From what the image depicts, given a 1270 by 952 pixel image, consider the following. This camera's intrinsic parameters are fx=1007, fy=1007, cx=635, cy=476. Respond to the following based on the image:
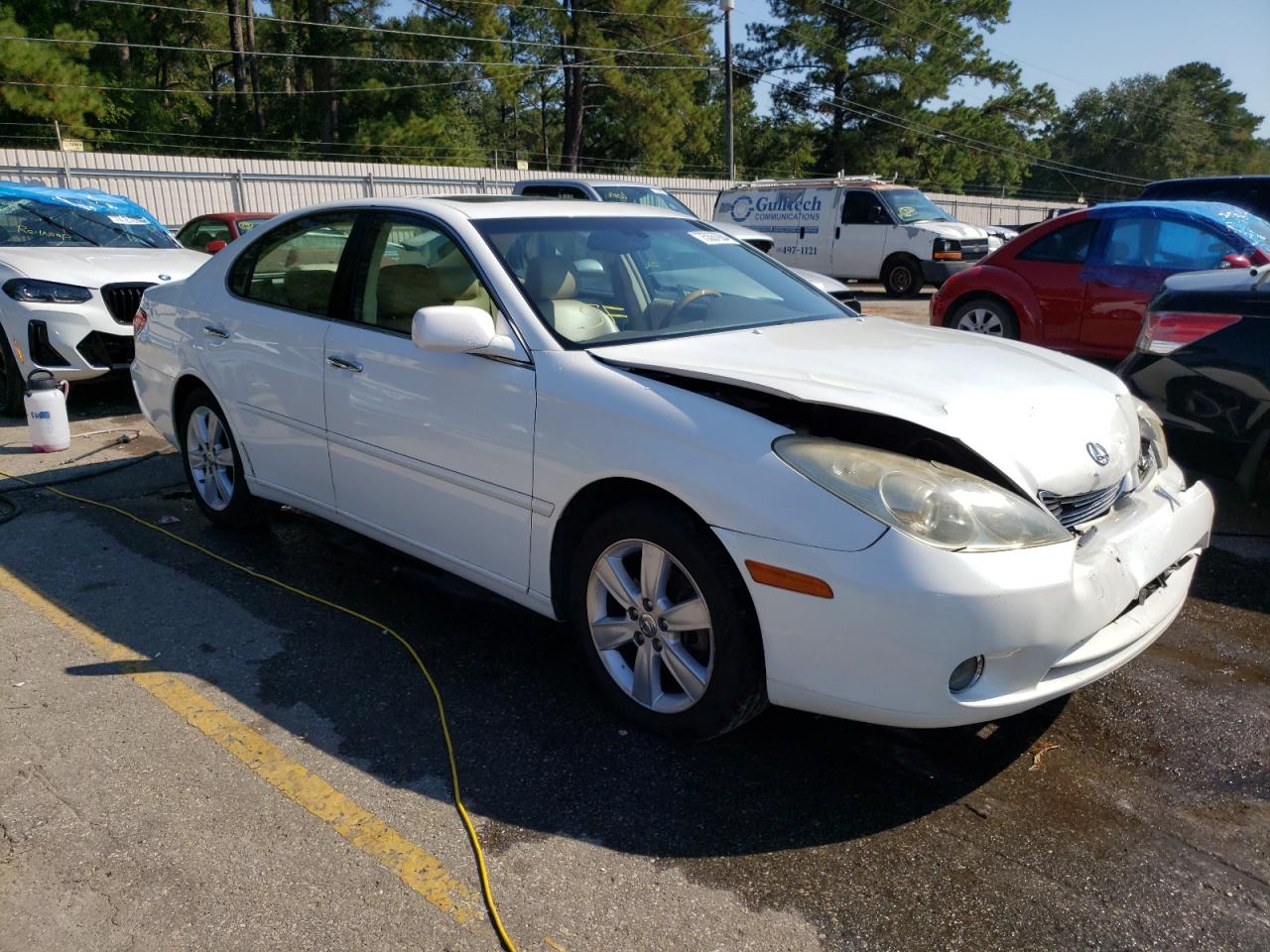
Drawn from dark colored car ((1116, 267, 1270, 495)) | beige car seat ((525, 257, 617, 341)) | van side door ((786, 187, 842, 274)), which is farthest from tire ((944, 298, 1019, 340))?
van side door ((786, 187, 842, 274))

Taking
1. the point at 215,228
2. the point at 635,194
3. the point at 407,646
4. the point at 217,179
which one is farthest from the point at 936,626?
the point at 217,179

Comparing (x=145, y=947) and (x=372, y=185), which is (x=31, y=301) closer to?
(x=145, y=947)

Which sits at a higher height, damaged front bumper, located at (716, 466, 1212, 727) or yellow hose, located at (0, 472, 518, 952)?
damaged front bumper, located at (716, 466, 1212, 727)

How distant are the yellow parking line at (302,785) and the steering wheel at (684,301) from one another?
6.27ft

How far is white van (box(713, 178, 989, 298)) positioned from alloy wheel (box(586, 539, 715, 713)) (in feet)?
50.1

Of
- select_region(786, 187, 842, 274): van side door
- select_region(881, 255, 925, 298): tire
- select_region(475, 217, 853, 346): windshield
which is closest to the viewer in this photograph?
select_region(475, 217, 853, 346): windshield

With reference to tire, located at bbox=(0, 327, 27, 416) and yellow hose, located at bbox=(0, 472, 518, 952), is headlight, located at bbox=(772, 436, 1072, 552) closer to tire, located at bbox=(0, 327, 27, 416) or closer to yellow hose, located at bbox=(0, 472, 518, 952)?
yellow hose, located at bbox=(0, 472, 518, 952)

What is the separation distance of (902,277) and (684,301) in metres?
14.8

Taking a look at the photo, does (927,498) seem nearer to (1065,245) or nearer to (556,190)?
(1065,245)

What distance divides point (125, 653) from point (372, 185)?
72.7ft

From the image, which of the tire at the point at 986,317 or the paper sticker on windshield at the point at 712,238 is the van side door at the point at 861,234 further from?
the paper sticker on windshield at the point at 712,238

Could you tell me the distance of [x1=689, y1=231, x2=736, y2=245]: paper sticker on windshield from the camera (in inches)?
169

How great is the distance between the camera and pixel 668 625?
2.96 meters

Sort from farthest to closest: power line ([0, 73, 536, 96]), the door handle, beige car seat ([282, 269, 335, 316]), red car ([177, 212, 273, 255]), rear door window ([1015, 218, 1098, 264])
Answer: power line ([0, 73, 536, 96]) → red car ([177, 212, 273, 255]) → rear door window ([1015, 218, 1098, 264]) → beige car seat ([282, 269, 335, 316]) → the door handle
